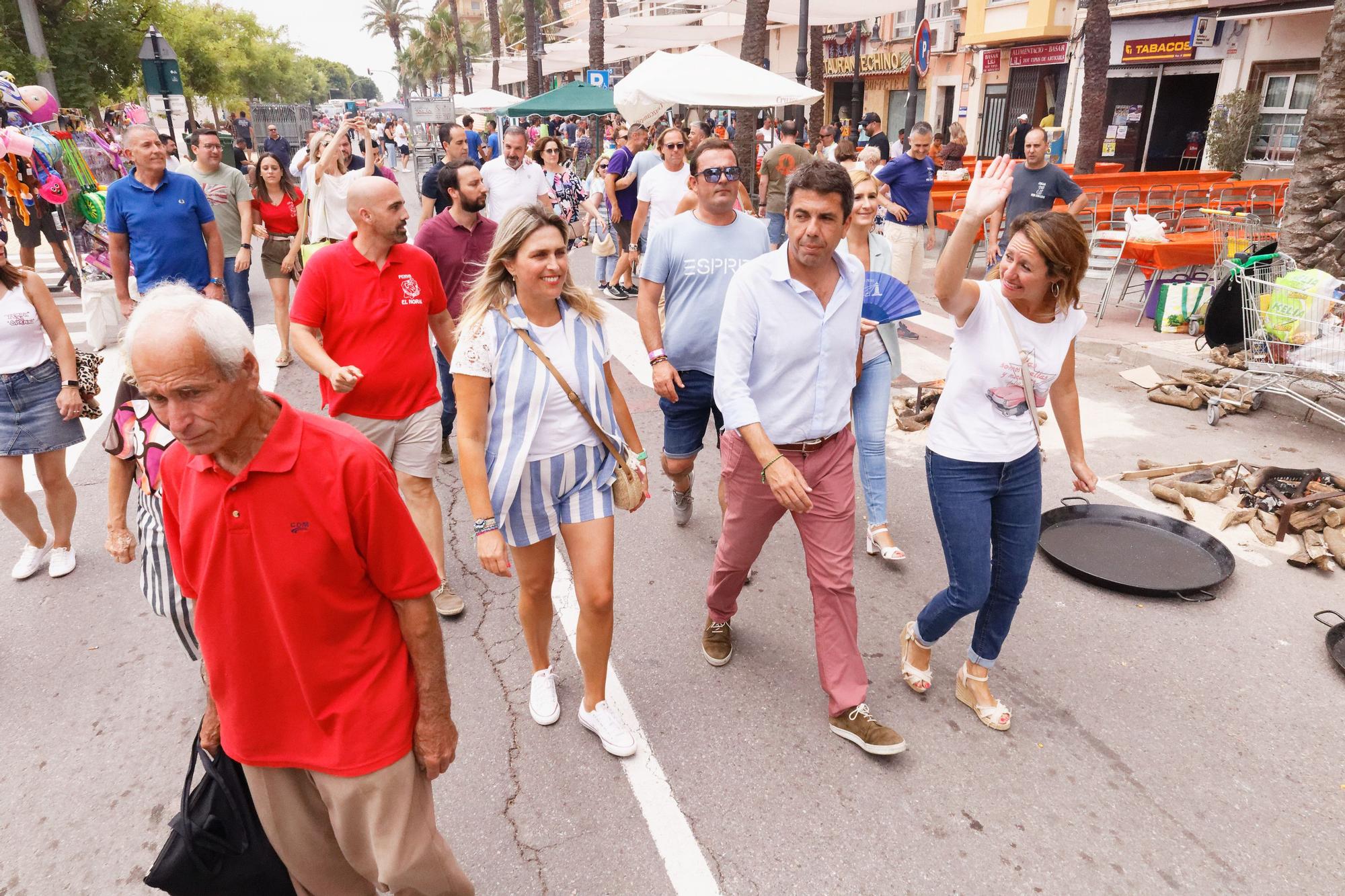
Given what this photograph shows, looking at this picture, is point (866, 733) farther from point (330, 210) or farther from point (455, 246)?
point (330, 210)

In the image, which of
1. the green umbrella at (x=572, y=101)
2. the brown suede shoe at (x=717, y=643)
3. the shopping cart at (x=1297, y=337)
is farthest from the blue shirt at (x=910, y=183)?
the green umbrella at (x=572, y=101)

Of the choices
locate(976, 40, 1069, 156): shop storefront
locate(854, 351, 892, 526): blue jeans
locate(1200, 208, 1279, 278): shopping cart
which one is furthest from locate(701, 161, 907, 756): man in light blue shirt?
locate(976, 40, 1069, 156): shop storefront

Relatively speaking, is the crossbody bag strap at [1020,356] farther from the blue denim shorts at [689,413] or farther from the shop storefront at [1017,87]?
the shop storefront at [1017,87]

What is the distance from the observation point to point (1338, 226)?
→ 734cm

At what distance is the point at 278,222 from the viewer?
7.79 meters

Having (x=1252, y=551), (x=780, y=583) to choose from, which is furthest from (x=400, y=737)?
(x=1252, y=551)

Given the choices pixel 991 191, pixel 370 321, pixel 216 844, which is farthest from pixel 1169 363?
pixel 216 844

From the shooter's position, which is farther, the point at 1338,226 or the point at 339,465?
the point at 1338,226

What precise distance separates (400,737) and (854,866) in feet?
5.07

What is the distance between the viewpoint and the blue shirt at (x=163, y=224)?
219 inches

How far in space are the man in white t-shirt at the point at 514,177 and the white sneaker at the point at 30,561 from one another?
17.4ft

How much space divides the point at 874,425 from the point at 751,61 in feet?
52.0

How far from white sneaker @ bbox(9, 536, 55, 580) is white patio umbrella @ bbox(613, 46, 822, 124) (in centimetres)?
940

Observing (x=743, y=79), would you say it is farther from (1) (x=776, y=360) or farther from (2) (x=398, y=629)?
(2) (x=398, y=629)
